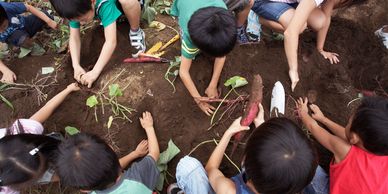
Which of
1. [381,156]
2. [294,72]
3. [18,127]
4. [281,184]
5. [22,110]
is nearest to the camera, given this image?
[281,184]

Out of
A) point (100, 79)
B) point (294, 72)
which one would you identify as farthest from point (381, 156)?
point (100, 79)

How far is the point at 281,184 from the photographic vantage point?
5.32ft

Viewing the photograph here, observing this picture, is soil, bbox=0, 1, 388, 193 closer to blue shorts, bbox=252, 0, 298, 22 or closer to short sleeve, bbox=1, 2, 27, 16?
blue shorts, bbox=252, 0, 298, 22

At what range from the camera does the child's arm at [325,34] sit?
2.81 m

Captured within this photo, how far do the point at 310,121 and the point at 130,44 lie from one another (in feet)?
5.43

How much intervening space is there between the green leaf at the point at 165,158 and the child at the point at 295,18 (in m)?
1.03

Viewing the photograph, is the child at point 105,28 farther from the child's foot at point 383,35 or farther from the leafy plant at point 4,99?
the child's foot at point 383,35

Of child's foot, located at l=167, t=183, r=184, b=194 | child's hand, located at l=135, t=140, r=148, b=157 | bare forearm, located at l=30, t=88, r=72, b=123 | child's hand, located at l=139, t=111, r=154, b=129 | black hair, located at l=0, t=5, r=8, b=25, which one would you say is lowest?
child's foot, located at l=167, t=183, r=184, b=194

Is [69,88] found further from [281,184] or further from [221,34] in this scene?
[281,184]

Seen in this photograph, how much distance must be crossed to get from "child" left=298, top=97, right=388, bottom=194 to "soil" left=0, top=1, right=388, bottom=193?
54 centimetres

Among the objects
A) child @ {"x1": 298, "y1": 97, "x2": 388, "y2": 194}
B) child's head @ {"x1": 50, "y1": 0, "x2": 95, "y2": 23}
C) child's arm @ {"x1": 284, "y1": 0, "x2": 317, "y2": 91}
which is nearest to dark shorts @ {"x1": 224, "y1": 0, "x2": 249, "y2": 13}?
child's arm @ {"x1": 284, "y1": 0, "x2": 317, "y2": 91}

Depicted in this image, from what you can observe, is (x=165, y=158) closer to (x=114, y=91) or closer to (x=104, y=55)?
(x=114, y=91)

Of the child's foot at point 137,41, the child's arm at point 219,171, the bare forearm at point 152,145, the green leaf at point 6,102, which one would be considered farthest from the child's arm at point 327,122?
the green leaf at point 6,102

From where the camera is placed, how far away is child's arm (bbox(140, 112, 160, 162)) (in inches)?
92.7
